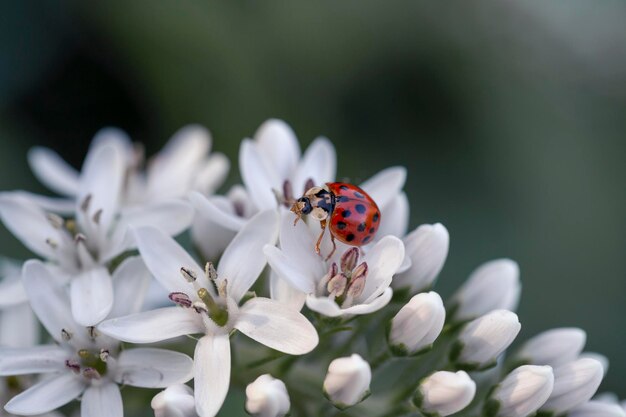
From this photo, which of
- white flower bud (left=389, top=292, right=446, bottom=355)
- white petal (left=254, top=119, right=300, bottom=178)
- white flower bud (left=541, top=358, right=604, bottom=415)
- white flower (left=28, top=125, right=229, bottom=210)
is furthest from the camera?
white flower (left=28, top=125, right=229, bottom=210)

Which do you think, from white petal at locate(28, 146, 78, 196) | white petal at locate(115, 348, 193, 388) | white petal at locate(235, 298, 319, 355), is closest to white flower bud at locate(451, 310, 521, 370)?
white petal at locate(235, 298, 319, 355)

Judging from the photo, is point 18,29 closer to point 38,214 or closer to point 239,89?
point 239,89

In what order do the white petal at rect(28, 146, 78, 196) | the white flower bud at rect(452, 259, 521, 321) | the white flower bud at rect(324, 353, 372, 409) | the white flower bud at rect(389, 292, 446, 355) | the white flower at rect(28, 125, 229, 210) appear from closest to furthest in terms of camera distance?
the white flower bud at rect(324, 353, 372, 409)
the white flower bud at rect(389, 292, 446, 355)
the white flower bud at rect(452, 259, 521, 321)
the white flower at rect(28, 125, 229, 210)
the white petal at rect(28, 146, 78, 196)

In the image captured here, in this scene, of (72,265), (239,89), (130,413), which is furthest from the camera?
(239,89)

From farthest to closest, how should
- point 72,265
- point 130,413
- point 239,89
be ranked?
1. point 239,89
2. point 130,413
3. point 72,265

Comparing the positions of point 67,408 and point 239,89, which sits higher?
point 239,89

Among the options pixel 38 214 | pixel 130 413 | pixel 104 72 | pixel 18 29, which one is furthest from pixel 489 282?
pixel 18 29

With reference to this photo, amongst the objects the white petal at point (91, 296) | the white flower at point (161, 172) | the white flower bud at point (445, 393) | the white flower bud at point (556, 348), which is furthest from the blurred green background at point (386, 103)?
the white petal at point (91, 296)

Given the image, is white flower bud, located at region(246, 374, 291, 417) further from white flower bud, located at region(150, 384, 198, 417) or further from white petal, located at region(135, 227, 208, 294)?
white petal, located at region(135, 227, 208, 294)
